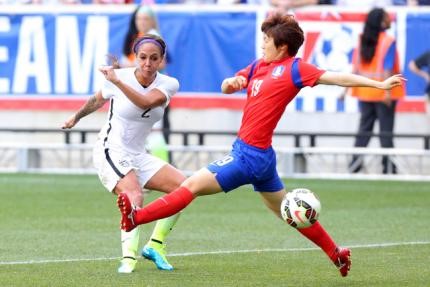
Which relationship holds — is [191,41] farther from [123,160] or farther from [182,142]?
[123,160]

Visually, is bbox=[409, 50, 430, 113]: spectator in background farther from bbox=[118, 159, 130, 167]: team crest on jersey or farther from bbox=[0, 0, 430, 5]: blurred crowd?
bbox=[118, 159, 130, 167]: team crest on jersey

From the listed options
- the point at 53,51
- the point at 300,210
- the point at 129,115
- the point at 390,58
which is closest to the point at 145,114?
the point at 129,115

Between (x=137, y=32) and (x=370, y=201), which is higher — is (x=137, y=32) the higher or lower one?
the higher one

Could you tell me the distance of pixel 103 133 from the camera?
1173 cm

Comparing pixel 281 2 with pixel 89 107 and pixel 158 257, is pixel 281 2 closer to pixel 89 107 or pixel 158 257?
pixel 89 107

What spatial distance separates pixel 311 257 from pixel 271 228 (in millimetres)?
2608

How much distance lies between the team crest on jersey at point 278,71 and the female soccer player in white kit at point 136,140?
1089mm

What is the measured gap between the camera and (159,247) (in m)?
11.7

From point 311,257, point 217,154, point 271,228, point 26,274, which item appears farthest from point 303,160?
point 26,274

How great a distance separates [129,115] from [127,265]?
1225mm

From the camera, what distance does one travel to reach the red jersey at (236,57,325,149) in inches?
418

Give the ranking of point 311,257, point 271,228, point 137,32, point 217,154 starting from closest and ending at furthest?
point 311,257
point 271,228
point 137,32
point 217,154

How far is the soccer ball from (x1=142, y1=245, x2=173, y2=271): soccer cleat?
138cm

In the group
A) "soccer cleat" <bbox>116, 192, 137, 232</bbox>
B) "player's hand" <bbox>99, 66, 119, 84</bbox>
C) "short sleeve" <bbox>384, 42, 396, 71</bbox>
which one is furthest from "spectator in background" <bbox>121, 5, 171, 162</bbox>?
"soccer cleat" <bbox>116, 192, 137, 232</bbox>
